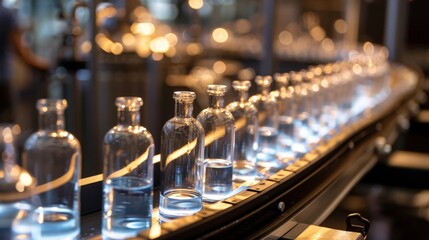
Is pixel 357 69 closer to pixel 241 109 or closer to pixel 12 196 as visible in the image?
pixel 241 109

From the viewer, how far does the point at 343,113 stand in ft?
9.72

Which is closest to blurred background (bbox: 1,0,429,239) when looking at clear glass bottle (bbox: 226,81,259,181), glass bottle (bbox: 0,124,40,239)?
clear glass bottle (bbox: 226,81,259,181)

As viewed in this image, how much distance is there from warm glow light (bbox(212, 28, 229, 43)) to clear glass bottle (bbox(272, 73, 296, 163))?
8652mm

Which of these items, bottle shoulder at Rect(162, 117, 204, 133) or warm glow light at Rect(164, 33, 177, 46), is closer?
bottle shoulder at Rect(162, 117, 204, 133)

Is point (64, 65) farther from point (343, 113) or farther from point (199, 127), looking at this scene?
point (199, 127)

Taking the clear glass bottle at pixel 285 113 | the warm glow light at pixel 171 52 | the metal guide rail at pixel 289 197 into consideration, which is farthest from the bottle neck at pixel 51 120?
the warm glow light at pixel 171 52

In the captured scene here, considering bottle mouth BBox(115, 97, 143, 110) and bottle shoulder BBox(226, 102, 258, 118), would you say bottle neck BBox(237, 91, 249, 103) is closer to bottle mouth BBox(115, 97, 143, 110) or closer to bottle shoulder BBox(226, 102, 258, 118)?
bottle shoulder BBox(226, 102, 258, 118)

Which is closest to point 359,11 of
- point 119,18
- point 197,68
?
point 197,68

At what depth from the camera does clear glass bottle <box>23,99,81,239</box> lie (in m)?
1.08

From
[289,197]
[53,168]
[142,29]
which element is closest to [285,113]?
[289,197]

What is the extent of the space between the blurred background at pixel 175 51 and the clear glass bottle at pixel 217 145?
17 centimetres

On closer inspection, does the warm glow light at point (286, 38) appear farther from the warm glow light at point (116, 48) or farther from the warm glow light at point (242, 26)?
the warm glow light at point (116, 48)

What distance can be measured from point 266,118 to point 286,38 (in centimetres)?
981

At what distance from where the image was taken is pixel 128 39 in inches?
307
